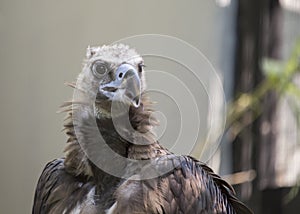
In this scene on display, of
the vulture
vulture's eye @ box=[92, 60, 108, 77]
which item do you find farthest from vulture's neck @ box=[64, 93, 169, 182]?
vulture's eye @ box=[92, 60, 108, 77]

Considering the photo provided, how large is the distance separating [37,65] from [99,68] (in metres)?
1.06

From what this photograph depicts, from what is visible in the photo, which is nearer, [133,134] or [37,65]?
[133,134]

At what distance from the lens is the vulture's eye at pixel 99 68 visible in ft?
5.00

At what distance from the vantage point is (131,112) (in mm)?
1518

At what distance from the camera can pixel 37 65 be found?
2547 mm

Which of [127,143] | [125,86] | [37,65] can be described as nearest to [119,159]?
[127,143]

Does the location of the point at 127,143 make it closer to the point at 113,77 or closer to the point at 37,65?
the point at 113,77

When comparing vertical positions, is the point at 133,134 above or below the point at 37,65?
below

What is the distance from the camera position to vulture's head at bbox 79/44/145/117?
146 cm

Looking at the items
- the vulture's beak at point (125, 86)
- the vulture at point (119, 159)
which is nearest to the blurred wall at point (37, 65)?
the vulture at point (119, 159)

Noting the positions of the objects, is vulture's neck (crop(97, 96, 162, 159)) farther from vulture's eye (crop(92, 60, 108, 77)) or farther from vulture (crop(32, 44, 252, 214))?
vulture's eye (crop(92, 60, 108, 77))

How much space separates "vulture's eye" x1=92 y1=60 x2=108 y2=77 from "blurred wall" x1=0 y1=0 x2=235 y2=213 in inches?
36.3

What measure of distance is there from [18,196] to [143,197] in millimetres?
1195

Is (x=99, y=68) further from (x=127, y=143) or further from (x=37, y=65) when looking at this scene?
(x=37, y=65)
